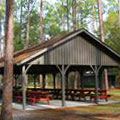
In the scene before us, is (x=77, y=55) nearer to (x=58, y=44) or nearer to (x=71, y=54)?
(x=71, y=54)

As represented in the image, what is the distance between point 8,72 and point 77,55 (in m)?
8.79

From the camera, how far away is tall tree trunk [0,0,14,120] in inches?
429

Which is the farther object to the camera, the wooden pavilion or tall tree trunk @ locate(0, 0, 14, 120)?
the wooden pavilion

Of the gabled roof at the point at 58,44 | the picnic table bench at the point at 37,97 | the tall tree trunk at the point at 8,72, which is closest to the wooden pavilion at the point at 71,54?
the gabled roof at the point at 58,44

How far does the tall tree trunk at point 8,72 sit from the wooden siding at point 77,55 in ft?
20.7

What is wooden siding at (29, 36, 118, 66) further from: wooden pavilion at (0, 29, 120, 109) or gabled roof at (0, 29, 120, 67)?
gabled roof at (0, 29, 120, 67)

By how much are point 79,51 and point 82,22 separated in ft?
111

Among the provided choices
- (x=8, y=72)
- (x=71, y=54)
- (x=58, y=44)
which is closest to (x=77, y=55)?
(x=71, y=54)

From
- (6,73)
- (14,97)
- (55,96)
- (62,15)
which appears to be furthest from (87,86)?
(6,73)

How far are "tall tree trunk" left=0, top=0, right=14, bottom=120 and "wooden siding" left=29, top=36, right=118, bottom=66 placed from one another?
632cm

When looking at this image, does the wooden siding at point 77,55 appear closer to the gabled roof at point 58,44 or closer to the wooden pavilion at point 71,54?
the wooden pavilion at point 71,54

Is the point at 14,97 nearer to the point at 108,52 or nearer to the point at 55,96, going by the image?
the point at 55,96

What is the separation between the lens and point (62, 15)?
191ft

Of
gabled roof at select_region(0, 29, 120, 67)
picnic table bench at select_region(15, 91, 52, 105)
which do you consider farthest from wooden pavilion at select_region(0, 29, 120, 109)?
picnic table bench at select_region(15, 91, 52, 105)
